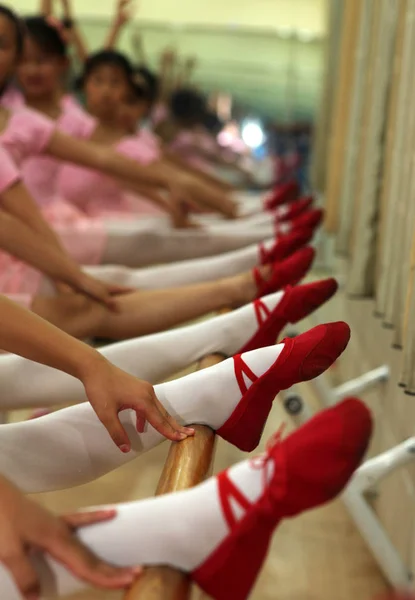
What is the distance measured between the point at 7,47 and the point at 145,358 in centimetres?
58

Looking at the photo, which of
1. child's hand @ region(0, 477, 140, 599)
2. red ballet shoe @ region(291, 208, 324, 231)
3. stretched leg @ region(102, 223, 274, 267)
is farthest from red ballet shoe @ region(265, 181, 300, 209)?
child's hand @ region(0, 477, 140, 599)

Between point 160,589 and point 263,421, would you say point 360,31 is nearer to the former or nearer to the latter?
point 263,421

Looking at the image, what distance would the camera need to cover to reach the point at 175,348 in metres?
0.77

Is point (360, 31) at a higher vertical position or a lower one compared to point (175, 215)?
higher

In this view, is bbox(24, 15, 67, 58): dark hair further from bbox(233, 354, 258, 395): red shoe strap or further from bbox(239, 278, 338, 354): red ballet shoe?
bbox(233, 354, 258, 395): red shoe strap

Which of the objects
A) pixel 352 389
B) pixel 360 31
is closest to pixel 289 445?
pixel 352 389

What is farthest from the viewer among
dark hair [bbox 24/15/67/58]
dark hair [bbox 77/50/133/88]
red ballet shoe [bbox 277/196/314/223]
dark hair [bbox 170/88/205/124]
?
dark hair [bbox 170/88/205/124]

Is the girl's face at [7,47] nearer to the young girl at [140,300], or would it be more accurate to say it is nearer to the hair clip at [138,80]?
the young girl at [140,300]

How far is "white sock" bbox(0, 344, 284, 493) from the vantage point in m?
0.60

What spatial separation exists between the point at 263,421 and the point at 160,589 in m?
0.23

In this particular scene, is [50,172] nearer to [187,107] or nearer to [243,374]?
[243,374]

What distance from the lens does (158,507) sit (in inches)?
17.4

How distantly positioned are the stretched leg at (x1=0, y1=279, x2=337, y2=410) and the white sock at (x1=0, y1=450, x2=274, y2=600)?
0.96 ft

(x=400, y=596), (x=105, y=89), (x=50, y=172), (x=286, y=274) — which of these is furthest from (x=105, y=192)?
(x=400, y=596)
